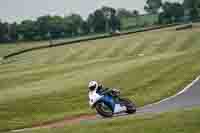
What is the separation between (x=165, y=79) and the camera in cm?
3169

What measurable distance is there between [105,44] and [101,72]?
2985 cm

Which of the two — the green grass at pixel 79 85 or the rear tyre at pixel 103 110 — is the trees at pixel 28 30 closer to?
the green grass at pixel 79 85

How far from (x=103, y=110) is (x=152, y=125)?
206 inches

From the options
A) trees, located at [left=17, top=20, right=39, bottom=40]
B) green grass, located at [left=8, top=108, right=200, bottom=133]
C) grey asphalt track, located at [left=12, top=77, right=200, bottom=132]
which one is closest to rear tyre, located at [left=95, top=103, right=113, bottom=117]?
grey asphalt track, located at [left=12, top=77, right=200, bottom=132]

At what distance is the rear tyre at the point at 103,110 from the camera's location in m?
19.0

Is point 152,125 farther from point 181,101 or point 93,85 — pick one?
point 181,101

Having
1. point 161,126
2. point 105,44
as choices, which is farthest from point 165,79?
point 105,44

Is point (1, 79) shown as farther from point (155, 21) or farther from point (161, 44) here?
point (155, 21)

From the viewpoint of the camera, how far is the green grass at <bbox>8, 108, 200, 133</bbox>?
43.9ft

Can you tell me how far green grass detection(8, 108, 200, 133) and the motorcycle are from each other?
289 centimetres

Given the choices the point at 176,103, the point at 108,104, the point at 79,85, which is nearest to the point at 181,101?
the point at 176,103

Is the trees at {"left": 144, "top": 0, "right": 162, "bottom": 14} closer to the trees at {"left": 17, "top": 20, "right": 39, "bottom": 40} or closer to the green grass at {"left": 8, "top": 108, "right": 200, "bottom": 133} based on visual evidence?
the trees at {"left": 17, "top": 20, "right": 39, "bottom": 40}

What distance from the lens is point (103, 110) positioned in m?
19.1

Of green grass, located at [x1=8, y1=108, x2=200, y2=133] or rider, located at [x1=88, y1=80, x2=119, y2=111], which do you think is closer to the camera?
green grass, located at [x1=8, y1=108, x2=200, y2=133]
